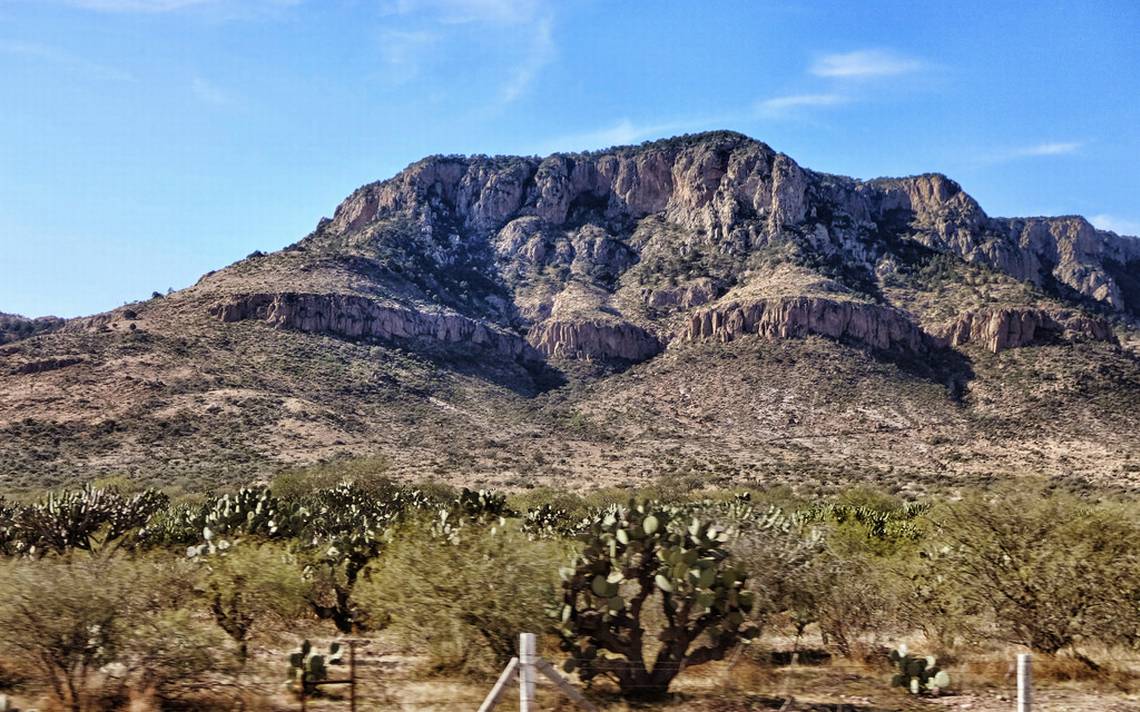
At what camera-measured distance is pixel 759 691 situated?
490 inches

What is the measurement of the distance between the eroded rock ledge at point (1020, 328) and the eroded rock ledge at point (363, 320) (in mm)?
52616

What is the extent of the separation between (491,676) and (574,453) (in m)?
59.3

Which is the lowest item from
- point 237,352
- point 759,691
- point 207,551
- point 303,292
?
point 759,691

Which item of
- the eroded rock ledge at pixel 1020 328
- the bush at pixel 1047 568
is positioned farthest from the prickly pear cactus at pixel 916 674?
the eroded rock ledge at pixel 1020 328

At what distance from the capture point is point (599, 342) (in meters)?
107

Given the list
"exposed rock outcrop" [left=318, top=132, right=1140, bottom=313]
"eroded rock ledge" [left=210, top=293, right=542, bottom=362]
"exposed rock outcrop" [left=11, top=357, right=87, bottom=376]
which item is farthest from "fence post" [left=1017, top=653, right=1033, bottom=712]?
"exposed rock outcrop" [left=318, top=132, right=1140, bottom=313]

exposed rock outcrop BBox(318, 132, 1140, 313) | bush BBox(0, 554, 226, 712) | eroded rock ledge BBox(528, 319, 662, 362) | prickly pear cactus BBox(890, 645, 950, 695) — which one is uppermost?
exposed rock outcrop BBox(318, 132, 1140, 313)

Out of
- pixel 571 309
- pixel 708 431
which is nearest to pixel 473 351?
pixel 571 309

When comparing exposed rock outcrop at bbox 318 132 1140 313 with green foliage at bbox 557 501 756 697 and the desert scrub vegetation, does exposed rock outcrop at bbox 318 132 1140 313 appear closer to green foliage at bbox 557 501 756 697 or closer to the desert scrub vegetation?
the desert scrub vegetation

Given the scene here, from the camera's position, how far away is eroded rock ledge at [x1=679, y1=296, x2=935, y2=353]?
316 feet

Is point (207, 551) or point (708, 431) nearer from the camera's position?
point (207, 551)

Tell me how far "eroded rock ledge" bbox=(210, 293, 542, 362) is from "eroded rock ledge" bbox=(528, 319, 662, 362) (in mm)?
3335

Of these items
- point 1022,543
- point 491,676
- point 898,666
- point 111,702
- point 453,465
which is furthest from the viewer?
point 453,465

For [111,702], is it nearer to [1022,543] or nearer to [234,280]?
[1022,543]
